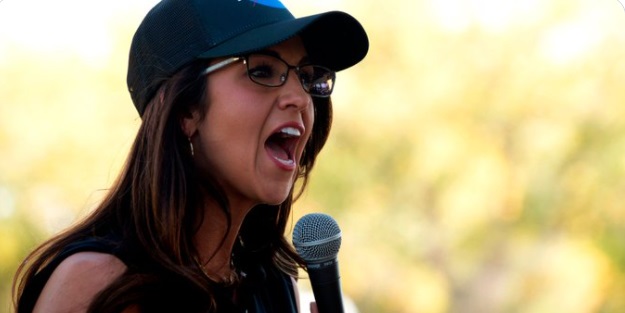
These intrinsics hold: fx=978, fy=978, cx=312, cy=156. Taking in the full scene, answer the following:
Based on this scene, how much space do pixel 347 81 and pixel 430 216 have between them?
1972 millimetres

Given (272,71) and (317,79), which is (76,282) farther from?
(317,79)

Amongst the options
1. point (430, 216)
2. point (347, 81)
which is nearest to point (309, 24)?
point (347, 81)

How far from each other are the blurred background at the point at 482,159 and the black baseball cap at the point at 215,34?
7.47 metres

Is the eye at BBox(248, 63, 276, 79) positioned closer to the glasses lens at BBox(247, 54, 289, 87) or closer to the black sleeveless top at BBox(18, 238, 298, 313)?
the glasses lens at BBox(247, 54, 289, 87)

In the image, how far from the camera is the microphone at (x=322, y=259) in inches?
103

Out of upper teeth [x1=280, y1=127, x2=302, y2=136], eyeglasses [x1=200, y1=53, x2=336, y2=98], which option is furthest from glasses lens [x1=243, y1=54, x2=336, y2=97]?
upper teeth [x1=280, y1=127, x2=302, y2=136]

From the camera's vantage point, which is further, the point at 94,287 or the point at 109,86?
the point at 109,86

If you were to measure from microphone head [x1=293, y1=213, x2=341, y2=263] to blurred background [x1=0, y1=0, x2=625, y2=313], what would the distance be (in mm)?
7522

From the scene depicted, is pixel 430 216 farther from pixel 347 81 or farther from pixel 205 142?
pixel 205 142

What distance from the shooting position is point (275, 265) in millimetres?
3180

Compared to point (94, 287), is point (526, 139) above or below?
above

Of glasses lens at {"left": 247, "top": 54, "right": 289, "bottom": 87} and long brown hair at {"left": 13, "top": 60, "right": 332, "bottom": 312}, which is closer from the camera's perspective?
long brown hair at {"left": 13, "top": 60, "right": 332, "bottom": 312}

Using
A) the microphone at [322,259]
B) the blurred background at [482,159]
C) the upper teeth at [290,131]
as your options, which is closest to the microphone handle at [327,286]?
the microphone at [322,259]

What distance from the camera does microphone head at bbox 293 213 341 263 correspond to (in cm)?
265
